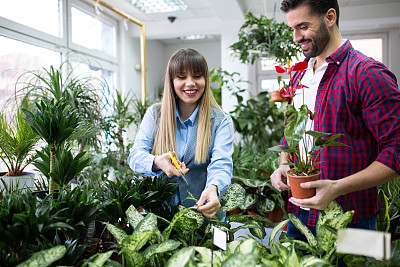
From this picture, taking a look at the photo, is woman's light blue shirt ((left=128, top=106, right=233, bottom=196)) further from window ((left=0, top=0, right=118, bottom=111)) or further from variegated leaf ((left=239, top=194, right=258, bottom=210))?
window ((left=0, top=0, right=118, bottom=111))

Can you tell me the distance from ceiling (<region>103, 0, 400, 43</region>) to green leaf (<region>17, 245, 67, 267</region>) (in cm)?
443

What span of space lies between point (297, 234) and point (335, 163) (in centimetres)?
36

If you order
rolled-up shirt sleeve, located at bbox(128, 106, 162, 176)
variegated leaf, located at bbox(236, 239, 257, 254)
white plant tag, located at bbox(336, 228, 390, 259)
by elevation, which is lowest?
variegated leaf, located at bbox(236, 239, 257, 254)

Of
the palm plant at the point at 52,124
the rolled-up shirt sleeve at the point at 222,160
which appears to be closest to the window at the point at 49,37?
the palm plant at the point at 52,124

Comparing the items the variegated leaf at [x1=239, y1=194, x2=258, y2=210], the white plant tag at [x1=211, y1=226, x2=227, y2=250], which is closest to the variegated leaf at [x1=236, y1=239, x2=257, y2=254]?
the white plant tag at [x1=211, y1=226, x2=227, y2=250]

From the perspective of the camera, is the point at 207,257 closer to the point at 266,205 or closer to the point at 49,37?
the point at 266,205

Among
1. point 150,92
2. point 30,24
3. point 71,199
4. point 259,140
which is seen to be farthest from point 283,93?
point 150,92

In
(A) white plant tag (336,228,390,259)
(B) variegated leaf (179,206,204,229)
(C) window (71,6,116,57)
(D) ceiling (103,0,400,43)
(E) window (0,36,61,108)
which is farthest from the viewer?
(D) ceiling (103,0,400,43)

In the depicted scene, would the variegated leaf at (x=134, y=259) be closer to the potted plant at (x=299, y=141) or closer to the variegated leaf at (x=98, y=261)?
the variegated leaf at (x=98, y=261)

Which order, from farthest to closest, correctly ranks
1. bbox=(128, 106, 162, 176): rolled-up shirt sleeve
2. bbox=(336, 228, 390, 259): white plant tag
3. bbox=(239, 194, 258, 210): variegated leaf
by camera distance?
bbox=(239, 194, 258, 210): variegated leaf, bbox=(128, 106, 162, 176): rolled-up shirt sleeve, bbox=(336, 228, 390, 259): white plant tag

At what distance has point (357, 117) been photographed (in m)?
1.17

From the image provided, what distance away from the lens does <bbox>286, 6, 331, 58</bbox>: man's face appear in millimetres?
1225

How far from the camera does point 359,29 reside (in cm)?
572

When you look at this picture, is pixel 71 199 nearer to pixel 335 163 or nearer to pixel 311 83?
pixel 335 163
